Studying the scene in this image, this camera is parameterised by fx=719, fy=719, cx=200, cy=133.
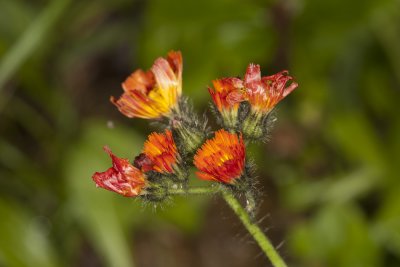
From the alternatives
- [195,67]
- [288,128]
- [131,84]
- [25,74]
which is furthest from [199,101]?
[131,84]

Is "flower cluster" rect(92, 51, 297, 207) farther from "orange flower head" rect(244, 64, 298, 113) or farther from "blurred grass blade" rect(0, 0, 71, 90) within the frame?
"blurred grass blade" rect(0, 0, 71, 90)

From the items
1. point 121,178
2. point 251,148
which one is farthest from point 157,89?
point 251,148

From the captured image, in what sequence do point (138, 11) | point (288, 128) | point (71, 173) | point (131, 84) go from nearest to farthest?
1. point (131, 84)
2. point (71, 173)
3. point (288, 128)
4. point (138, 11)

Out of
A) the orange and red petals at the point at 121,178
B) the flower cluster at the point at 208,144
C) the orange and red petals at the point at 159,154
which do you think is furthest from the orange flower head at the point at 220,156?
the orange and red petals at the point at 121,178

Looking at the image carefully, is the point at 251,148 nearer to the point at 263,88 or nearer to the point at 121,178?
the point at 263,88

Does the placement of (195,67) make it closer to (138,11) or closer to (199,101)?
(199,101)

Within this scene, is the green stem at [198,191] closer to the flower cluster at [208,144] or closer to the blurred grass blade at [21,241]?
the flower cluster at [208,144]
